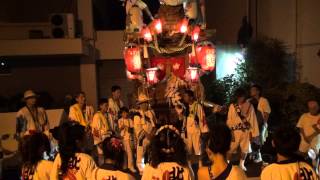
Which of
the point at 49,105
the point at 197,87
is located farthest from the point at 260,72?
the point at 49,105

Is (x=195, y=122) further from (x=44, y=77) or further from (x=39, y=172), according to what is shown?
(x=44, y=77)

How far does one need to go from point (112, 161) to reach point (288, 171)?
1.60m

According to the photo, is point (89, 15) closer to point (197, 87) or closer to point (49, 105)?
point (49, 105)

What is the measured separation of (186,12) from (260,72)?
2964 millimetres

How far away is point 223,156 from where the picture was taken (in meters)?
3.32

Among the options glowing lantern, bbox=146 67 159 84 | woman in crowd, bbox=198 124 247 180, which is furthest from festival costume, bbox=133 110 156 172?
woman in crowd, bbox=198 124 247 180

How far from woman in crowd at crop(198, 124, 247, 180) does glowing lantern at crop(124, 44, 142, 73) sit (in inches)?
286

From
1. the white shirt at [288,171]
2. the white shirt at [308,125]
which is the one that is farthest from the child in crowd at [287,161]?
the white shirt at [308,125]

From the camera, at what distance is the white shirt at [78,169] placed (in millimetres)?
3900

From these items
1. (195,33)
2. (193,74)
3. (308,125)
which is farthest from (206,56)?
(308,125)

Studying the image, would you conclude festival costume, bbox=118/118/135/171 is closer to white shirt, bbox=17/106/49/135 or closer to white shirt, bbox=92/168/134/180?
white shirt, bbox=17/106/49/135

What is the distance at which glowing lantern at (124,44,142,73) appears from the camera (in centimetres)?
1042

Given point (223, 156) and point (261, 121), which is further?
point (261, 121)

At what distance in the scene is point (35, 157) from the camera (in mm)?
3867
